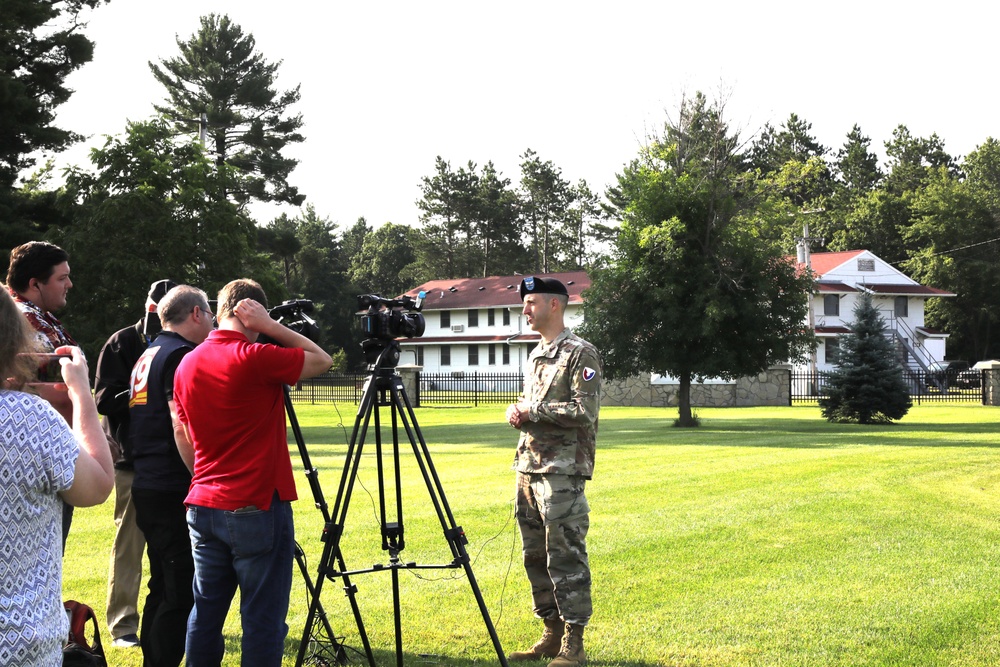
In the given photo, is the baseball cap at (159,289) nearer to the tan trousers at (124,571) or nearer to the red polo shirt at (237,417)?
the tan trousers at (124,571)

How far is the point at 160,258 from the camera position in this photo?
26641 millimetres

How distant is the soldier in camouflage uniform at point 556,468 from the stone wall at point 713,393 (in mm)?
36155

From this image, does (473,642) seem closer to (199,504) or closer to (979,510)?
(199,504)

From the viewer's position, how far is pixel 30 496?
284 cm

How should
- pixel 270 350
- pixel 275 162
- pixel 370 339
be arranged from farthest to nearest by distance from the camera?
pixel 275 162 < pixel 370 339 < pixel 270 350

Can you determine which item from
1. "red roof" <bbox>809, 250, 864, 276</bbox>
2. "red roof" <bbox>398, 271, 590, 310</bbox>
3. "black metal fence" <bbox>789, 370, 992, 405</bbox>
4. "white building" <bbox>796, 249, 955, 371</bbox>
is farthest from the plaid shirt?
"red roof" <bbox>809, 250, 864, 276</bbox>

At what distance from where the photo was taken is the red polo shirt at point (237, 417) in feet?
14.5

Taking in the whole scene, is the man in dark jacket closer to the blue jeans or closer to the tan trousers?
the tan trousers

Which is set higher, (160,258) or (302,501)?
(160,258)

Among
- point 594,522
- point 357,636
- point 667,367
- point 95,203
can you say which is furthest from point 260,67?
point 357,636

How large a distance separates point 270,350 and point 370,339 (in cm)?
106

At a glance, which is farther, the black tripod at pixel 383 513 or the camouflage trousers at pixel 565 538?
the camouflage trousers at pixel 565 538

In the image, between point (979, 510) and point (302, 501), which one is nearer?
point (979, 510)

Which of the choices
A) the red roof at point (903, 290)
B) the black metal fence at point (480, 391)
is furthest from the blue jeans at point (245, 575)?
the red roof at point (903, 290)
